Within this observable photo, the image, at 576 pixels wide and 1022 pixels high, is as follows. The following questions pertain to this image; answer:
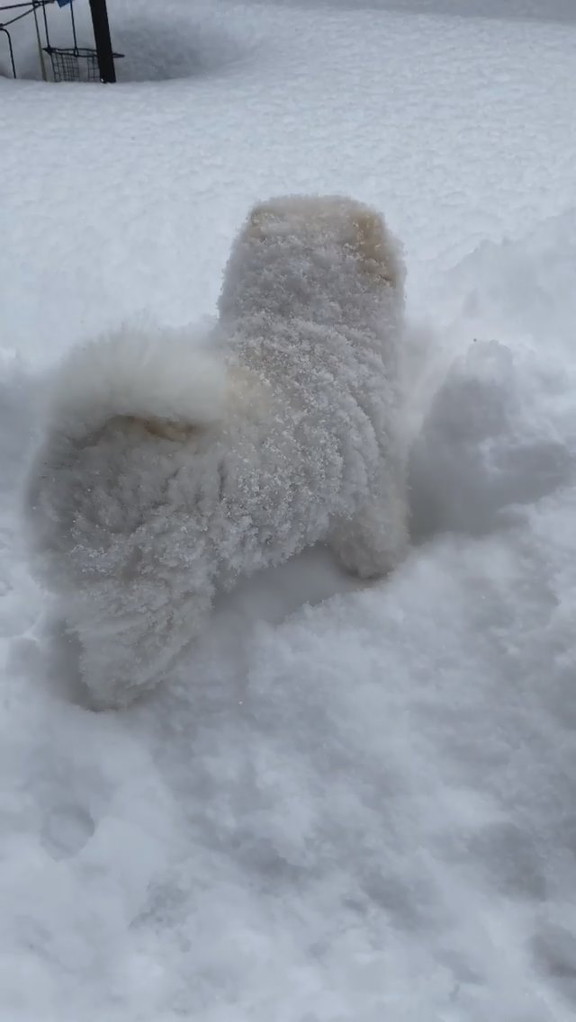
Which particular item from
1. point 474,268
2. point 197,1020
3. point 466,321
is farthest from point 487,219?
point 197,1020

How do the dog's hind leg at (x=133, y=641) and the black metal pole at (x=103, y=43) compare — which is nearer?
the dog's hind leg at (x=133, y=641)

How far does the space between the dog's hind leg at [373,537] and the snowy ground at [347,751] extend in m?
0.04

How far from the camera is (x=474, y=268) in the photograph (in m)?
1.90

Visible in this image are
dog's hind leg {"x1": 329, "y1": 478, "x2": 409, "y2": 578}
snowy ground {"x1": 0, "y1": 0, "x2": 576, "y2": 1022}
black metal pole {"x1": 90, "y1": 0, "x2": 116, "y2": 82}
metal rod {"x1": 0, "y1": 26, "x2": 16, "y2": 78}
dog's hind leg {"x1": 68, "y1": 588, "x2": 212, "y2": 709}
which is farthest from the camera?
metal rod {"x1": 0, "y1": 26, "x2": 16, "y2": 78}

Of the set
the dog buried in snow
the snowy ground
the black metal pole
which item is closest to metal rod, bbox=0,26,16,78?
the black metal pole

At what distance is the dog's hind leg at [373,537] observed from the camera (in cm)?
135

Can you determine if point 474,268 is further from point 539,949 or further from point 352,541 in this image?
point 539,949

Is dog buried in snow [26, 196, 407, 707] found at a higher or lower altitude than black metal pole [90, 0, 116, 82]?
lower

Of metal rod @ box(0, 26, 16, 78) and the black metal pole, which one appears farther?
metal rod @ box(0, 26, 16, 78)

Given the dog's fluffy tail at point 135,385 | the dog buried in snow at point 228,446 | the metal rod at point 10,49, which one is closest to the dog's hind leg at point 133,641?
the dog buried in snow at point 228,446

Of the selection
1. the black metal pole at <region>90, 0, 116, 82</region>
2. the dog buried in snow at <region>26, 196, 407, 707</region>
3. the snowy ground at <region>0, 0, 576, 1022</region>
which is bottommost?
the snowy ground at <region>0, 0, 576, 1022</region>

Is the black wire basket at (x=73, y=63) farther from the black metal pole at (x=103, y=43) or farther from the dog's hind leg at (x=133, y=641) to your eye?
the dog's hind leg at (x=133, y=641)

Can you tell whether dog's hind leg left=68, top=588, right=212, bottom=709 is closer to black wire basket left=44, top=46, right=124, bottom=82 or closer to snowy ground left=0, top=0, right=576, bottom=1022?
snowy ground left=0, top=0, right=576, bottom=1022

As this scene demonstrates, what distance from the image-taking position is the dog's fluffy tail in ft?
3.20
